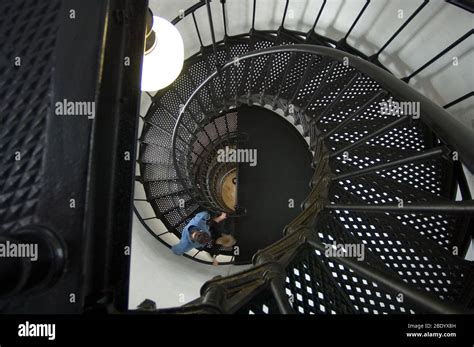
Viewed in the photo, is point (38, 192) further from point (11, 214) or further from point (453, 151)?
point (453, 151)

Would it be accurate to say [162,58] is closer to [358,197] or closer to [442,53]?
[358,197]

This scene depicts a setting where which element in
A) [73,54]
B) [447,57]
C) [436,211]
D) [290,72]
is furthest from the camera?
[290,72]

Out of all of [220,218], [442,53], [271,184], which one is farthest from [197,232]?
[442,53]

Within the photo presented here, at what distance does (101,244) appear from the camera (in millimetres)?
779

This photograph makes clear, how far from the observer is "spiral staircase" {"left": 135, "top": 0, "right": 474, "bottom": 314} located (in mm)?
1381

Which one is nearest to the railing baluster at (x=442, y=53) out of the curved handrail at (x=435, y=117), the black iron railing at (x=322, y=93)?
the black iron railing at (x=322, y=93)

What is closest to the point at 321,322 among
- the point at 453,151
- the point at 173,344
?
the point at 173,344

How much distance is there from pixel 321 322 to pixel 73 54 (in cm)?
102
